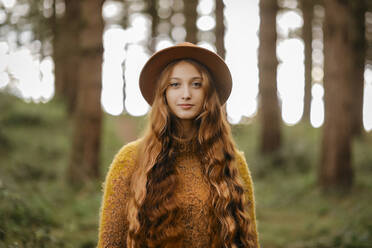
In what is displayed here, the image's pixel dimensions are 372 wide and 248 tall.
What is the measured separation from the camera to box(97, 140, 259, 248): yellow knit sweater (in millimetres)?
2541

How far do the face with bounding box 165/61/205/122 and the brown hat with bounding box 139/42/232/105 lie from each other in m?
0.09

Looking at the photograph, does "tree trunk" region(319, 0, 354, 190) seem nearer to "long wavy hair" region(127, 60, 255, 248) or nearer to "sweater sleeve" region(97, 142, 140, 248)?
"long wavy hair" region(127, 60, 255, 248)

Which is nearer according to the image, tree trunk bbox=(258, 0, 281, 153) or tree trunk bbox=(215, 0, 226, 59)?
tree trunk bbox=(215, 0, 226, 59)

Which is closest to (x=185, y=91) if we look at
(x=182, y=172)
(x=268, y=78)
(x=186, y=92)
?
(x=186, y=92)

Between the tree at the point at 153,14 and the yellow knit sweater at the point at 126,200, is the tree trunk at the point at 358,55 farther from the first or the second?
the yellow knit sweater at the point at 126,200

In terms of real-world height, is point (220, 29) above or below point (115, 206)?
above

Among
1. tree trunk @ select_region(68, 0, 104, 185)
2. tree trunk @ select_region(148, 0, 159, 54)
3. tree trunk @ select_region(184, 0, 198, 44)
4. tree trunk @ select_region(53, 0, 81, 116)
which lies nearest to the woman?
tree trunk @ select_region(68, 0, 104, 185)

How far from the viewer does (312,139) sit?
1388 cm

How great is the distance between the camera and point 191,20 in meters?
16.3

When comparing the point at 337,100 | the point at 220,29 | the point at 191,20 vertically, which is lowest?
the point at 337,100

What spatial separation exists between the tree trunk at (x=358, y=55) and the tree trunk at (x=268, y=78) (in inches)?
99.7

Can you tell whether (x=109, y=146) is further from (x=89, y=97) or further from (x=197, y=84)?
(x=197, y=84)

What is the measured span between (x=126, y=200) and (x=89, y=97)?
6.26 metres

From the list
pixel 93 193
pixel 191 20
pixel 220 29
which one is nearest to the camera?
pixel 93 193
